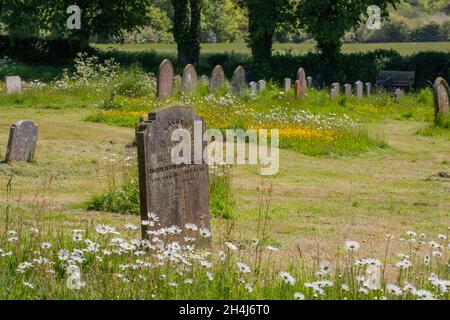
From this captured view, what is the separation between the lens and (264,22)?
43062 millimetres

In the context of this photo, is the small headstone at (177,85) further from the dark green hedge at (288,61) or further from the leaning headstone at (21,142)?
the dark green hedge at (288,61)

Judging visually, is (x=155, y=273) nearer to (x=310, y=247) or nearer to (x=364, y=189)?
(x=310, y=247)

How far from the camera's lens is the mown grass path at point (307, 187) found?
12.6 meters

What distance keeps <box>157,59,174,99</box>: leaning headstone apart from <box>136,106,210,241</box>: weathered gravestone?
16.4 m

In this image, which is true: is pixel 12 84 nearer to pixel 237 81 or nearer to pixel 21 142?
pixel 237 81

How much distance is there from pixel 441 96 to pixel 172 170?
1671cm

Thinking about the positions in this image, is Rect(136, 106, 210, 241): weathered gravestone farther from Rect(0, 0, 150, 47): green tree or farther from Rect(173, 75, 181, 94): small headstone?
Rect(0, 0, 150, 47): green tree

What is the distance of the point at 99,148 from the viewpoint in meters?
19.8

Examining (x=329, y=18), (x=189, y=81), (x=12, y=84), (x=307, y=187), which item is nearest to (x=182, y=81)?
(x=189, y=81)

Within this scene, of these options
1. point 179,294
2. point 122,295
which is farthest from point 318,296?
point 122,295

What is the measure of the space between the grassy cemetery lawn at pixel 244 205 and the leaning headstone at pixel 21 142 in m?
0.32

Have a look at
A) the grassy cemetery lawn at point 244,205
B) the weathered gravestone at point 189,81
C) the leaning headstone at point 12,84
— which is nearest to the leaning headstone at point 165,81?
the grassy cemetery lawn at point 244,205

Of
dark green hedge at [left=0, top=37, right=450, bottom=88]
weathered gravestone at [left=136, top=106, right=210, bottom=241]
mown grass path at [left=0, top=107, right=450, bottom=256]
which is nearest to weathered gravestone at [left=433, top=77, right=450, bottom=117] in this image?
mown grass path at [left=0, top=107, right=450, bottom=256]

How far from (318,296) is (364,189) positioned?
951cm
